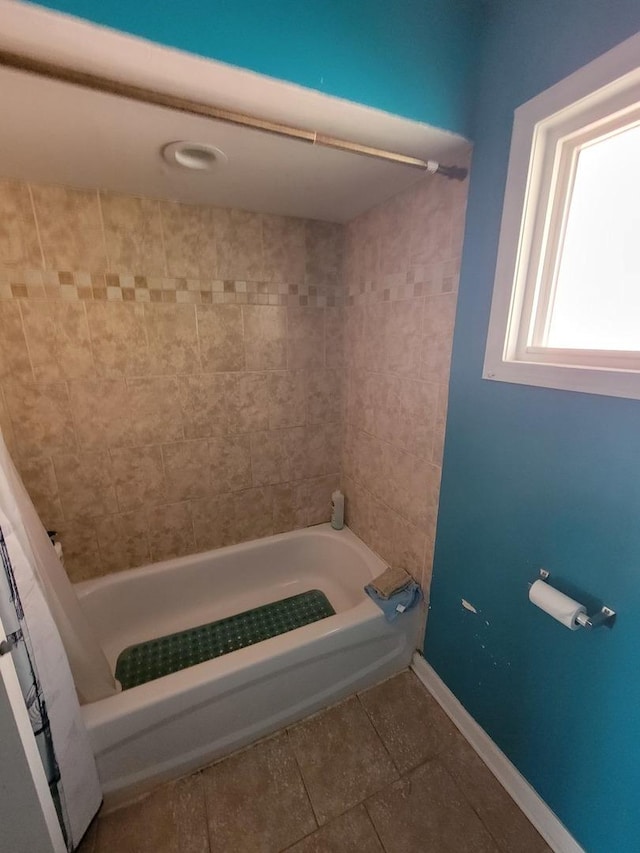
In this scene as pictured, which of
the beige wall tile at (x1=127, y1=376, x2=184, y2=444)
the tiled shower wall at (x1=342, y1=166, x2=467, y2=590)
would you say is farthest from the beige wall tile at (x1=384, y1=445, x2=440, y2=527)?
the beige wall tile at (x1=127, y1=376, x2=184, y2=444)

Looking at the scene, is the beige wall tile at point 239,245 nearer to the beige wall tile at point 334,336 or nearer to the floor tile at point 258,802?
the beige wall tile at point 334,336

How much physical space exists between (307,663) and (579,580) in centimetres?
97

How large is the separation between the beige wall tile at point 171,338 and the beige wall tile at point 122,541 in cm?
73

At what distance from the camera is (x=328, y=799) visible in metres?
1.13

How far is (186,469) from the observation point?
68.2 inches

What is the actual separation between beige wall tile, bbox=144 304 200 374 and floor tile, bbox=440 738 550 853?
187 cm

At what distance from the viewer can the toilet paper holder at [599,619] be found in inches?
32.7

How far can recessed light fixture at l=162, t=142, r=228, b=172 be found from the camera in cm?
105

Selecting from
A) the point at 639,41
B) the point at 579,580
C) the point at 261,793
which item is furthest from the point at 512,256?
the point at 261,793

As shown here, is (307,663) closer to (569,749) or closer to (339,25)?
(569,749)

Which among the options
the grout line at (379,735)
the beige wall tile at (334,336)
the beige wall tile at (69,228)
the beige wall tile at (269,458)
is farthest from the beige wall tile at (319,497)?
the beige wall tile at (69,228)

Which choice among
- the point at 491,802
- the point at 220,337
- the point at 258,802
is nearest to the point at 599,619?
the point at 491,802

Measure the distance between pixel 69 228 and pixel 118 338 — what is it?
16.8 inches

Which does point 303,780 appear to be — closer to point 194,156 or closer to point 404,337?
point 404,337
